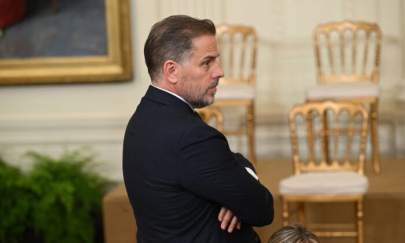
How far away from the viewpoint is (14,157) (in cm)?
706

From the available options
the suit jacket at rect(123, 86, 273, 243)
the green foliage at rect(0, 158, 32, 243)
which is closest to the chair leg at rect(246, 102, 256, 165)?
the green foliage at rect(0, 158, 32, 243)

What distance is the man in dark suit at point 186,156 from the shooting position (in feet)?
7.64

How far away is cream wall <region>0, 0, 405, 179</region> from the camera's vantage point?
21.5 ft

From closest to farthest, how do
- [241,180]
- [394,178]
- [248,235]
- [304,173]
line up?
1. [241,180]
2. [248,235]
3. [304,173]
4. [394,178]

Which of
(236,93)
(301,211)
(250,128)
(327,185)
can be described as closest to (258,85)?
(250,128)

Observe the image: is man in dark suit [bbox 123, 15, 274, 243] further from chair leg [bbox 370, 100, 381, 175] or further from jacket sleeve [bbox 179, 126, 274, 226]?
chair leg [bbox 370, 100, 381, 175]

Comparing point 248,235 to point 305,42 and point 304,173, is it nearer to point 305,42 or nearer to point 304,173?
point 304,173

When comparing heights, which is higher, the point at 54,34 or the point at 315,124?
the point at 54,34

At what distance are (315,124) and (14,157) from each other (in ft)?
9.23

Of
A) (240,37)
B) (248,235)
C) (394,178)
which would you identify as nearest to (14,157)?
(240,37)

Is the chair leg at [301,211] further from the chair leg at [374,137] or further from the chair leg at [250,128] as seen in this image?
the chair leg at [250,128]

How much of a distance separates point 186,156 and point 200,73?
0.89 feet

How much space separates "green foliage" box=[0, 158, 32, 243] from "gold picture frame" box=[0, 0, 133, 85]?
3.40 feet

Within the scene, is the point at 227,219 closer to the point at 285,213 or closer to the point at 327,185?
the point at 327,185
